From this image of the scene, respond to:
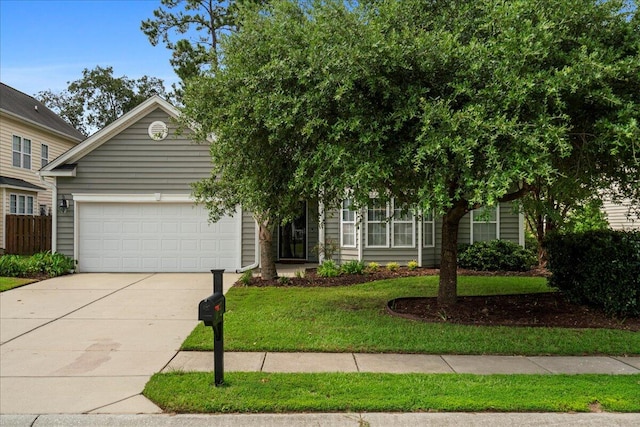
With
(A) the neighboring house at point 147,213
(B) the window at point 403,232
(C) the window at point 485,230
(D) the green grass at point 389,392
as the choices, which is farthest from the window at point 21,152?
(D) the green grass at point 389,392

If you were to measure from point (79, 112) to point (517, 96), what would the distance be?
1718 inches

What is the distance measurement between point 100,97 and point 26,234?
85.1 ft

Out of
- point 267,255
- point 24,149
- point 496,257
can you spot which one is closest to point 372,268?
point 267,255

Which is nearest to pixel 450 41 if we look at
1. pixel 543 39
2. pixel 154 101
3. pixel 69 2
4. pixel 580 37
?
pixel 543 39

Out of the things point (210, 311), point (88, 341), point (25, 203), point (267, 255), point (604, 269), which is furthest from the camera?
point (25, 203)

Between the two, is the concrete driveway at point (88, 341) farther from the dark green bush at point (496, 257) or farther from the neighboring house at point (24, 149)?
the neighboring house at point (24, 149)

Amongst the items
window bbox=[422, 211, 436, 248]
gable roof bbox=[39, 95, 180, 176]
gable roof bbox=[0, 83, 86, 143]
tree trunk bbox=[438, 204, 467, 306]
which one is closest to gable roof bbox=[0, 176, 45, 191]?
gable roof bbox=[0, 83, 86, 143]

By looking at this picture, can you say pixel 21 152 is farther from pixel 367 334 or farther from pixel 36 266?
pixel 367 334

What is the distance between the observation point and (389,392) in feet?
13.8

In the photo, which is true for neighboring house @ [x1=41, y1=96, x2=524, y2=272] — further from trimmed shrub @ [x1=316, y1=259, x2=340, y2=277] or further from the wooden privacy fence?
the wooden privacy fence

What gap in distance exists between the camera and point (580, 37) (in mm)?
5109

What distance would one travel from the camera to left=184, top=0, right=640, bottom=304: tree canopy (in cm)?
455

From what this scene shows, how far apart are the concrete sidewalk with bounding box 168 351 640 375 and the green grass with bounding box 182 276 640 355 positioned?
0.18 metres

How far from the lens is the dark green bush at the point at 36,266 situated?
1205 centimetres
